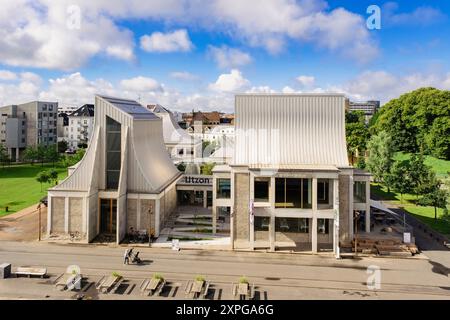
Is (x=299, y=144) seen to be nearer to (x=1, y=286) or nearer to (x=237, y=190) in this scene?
(x=237, y=190)

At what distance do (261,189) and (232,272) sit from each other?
32.7 feet

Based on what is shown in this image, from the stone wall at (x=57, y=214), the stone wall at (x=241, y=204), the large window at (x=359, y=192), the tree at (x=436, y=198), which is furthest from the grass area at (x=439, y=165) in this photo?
the stone wall at (x=57, y=214)

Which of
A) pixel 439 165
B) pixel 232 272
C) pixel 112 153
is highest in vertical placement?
pixel 112 153

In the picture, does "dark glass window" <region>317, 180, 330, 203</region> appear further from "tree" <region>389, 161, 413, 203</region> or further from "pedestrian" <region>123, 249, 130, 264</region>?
"tree" <region>389, 161, 413, 203</region>

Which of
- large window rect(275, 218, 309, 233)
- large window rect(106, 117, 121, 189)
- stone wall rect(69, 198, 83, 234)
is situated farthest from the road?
large window rect(106, 117, 121, 189)

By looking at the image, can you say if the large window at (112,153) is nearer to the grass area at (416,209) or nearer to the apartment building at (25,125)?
the grass area at (416,209)

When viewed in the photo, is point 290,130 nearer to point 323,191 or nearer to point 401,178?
point 323,191

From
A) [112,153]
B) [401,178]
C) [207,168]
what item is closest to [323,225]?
[112,153]

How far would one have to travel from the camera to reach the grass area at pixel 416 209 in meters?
40.3

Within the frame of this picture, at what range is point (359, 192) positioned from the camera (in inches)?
1551

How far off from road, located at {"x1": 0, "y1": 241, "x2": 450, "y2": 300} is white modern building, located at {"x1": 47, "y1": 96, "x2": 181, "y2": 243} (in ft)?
9.11

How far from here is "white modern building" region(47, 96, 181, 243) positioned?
3475 cm

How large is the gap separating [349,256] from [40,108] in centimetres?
9561
